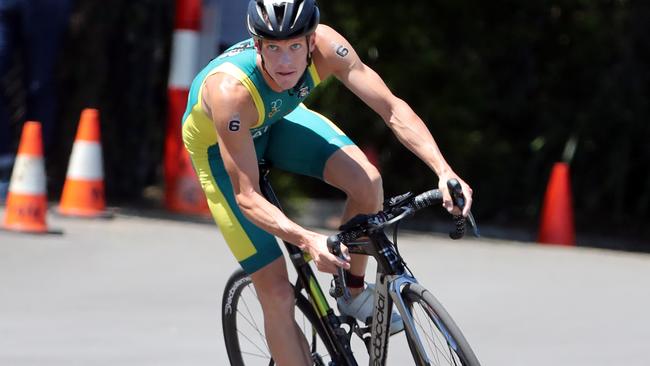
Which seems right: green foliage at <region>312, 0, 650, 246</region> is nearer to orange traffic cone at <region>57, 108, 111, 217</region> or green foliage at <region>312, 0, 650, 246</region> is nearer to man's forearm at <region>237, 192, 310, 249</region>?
orange traffic cone at <region>57, 108, 111, 217</region>

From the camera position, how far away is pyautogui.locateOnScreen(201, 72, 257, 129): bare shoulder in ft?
16.4

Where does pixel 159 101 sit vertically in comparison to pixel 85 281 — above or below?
above

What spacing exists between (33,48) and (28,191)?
1499mm

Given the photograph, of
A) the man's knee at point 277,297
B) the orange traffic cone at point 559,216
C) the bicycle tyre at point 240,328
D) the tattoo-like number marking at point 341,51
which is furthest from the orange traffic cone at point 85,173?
the tattoo-like number marking at point 341,51

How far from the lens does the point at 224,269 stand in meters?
8.62

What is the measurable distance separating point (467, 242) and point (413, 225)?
1197mm

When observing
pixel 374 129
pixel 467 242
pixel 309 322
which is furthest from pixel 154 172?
pixel 309 322

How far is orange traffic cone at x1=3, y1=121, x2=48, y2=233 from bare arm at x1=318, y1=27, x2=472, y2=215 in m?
4.16

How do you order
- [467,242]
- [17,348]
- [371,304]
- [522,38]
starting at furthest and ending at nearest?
[522,38]
[467,242]
[17,348]
[371,304]

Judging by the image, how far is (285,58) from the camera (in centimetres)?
500

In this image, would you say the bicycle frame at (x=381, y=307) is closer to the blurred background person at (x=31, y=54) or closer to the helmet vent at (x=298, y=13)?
the helmet vent at (x=298, y=13)

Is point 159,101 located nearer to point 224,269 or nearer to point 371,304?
point 224,269

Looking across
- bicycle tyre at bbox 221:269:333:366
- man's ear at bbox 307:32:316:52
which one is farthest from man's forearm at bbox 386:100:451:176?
bicycle tyre at bbox 221:269:333:366

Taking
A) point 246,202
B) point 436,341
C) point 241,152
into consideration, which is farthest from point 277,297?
point 436,341
